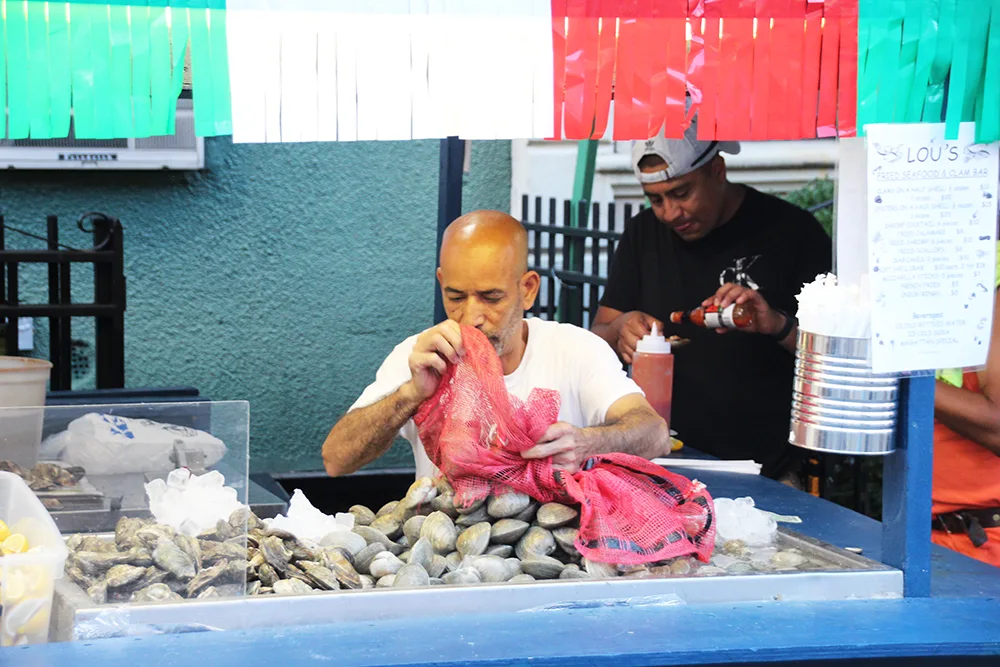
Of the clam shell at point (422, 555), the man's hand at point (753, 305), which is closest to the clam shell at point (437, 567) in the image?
the clam shell at point (422, 555)

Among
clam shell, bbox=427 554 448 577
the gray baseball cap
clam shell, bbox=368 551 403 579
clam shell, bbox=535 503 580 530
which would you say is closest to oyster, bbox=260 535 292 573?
clam shell, bbox=368 551 403 579

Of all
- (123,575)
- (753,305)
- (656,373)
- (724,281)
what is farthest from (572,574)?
(724,281)

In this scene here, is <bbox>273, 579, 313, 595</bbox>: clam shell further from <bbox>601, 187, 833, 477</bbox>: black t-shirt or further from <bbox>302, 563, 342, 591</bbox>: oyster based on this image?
<bbox>601, 187, 833, 477</bbox>: black t-shirt

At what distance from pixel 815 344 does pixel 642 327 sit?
2.04 m

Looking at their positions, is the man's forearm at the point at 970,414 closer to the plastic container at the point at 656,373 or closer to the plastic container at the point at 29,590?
the plastic container at the point at 656,373

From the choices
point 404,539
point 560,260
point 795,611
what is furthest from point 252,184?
point 795,611

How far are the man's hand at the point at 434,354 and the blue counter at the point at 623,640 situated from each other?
0.77 metres

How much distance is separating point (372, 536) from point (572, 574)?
42cm

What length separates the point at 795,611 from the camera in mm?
2047

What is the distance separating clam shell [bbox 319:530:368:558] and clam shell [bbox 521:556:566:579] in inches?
12.5

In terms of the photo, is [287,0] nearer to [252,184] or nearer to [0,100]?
[0,100]

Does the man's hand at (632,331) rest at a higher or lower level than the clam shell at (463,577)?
higher

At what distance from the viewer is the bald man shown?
108 inches

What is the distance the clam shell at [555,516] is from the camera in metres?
2.25
